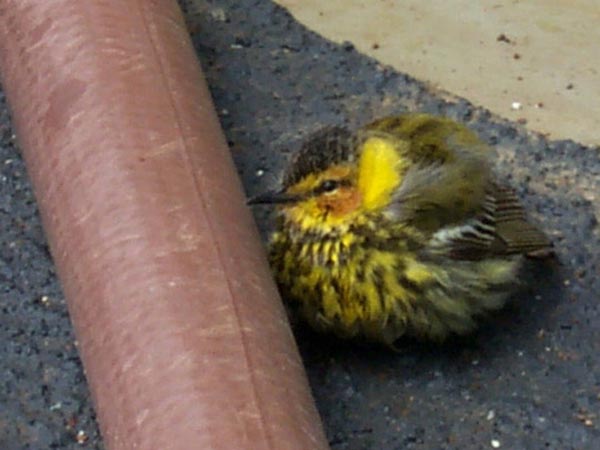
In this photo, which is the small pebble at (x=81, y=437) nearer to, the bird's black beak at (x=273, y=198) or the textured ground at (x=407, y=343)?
the textured ground at (x=407, y=343)

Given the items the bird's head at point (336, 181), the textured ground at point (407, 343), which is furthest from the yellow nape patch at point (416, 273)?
the textured ground at point (407, 343)

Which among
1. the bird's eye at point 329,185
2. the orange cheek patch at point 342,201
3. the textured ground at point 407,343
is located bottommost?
the textured ground at point 407,343

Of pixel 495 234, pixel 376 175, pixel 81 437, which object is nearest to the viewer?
pixel 81 437

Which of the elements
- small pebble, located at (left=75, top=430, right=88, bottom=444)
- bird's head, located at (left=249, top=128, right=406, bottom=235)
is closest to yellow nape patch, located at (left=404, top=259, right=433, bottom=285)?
bird's head, located at (left=249, top=128, right=406, bottom=235)

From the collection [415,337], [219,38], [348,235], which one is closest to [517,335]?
[415,337]

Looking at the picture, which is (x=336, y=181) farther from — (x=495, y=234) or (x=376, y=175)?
(x=495, y=234)

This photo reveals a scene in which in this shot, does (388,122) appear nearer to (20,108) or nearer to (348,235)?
(348,235)

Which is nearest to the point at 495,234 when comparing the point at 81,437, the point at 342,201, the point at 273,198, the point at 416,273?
the point at 416,273
